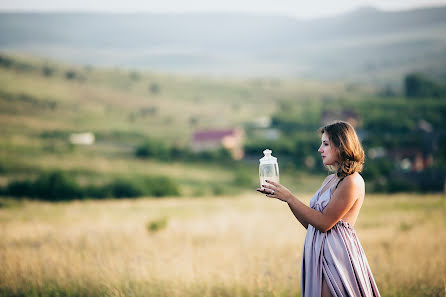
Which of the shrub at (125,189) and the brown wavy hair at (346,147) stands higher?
the brown wavy hair at (346,147)

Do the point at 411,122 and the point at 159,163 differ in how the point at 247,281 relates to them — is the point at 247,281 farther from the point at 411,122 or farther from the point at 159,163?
the point at 411,122

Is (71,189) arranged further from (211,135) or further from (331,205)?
(211,135)

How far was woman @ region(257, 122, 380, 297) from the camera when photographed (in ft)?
10.5

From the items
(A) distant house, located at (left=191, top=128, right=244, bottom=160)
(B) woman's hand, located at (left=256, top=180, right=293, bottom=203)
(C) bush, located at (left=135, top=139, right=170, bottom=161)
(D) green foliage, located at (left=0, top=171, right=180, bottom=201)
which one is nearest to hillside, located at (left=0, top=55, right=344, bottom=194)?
(C) bush, located at (left=135, top=139, right=170, bottom=161)

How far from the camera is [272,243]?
10055mm

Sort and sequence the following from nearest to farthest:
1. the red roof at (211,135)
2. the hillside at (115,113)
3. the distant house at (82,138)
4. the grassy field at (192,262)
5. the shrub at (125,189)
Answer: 1. the grassy field at (192,262)
2. the shrub at (125,189)
3. the hillside at (115,113)
4. the distant house at (82,138)
5. the red roof at (211,135)

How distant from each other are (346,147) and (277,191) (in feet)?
2.11

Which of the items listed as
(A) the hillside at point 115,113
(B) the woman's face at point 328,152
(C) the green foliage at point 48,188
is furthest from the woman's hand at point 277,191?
(A) the hillside at point 115,113

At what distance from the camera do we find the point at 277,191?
10.6 feet

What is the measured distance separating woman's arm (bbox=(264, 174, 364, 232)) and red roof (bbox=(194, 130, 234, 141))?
8296 centimetres

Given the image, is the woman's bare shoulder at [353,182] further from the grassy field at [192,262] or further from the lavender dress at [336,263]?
the grassy field at [192,262]

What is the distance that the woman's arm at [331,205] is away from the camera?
3.18 m

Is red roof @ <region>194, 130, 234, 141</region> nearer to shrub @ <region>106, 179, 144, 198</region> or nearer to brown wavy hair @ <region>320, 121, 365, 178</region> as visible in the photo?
shrub @ <region>106, 179, 144, 198</region>

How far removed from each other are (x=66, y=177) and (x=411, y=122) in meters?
72.7
